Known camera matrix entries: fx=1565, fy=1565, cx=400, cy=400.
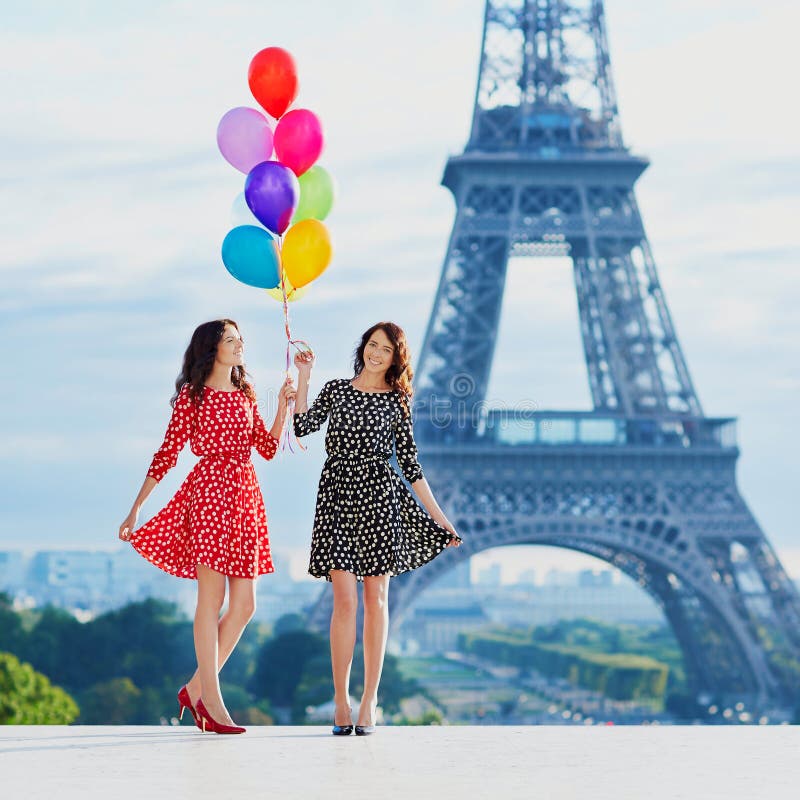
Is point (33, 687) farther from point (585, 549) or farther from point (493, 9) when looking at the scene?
point (493, 9)

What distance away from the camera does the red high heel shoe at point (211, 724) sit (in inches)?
313

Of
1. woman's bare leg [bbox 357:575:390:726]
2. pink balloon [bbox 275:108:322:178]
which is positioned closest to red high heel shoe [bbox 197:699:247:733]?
woman's bare leg [bbox 357:575:390:726]

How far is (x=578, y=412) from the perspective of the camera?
3747 centimetres

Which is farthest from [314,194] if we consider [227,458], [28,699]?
[28,699]

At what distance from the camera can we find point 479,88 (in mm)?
39031

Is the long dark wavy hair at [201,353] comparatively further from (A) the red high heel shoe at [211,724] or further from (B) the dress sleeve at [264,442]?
(A) the red high heel shoe at [211,724]

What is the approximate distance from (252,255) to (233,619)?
6.70 ft

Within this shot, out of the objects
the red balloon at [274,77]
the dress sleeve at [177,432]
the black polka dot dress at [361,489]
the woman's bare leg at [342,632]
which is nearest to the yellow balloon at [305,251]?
the red balloon at [274,77]

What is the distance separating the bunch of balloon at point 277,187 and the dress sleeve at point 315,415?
1006mm

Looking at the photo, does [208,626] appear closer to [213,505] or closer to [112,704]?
[213,505]

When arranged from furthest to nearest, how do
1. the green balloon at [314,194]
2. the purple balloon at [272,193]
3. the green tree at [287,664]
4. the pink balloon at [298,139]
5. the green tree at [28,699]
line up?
the green tree at [287,664]
the green tree at [28,699]
the green balloon at [314,194]
the pink balloon at [298,139]
the purple balloon at [272,193]

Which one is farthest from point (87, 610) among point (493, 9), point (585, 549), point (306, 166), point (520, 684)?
point (306, 166)
